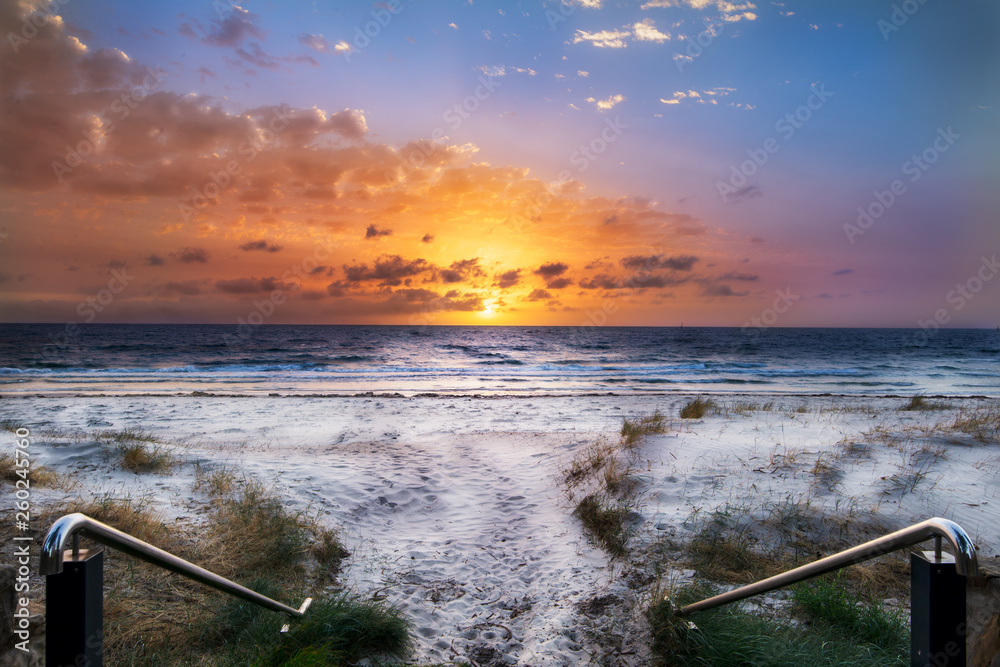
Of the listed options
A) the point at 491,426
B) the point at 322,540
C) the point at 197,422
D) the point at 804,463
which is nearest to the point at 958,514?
the point at 804,463

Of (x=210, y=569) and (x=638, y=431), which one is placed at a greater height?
(x=638, y=431)

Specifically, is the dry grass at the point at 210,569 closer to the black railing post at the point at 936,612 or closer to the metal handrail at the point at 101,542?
the metal handrail at the point at 101,542

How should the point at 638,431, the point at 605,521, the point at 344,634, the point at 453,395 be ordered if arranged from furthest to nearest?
the point at 453,395, the point at 638,431, the point at 605,521, the point at 344,634

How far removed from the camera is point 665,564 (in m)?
5.35

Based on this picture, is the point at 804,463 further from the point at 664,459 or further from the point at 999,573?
the point at 999,573

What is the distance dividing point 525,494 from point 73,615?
22.0 feet

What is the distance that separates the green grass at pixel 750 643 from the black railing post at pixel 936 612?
5.74ft

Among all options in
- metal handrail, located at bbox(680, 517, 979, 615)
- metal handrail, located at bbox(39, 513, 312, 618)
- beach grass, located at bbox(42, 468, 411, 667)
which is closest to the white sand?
beach grass, located at bbox(42, 468, 411, 667)

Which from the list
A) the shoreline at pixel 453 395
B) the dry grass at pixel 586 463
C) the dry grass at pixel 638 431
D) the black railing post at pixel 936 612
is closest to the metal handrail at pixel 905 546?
the black railing post at pixel 936 612

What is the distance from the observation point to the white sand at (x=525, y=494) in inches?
186

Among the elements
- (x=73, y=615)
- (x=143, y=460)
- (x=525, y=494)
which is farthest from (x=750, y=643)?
(x=143, y=460)

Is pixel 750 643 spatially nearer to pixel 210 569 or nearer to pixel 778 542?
pixel 778 542

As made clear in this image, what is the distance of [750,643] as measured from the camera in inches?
144

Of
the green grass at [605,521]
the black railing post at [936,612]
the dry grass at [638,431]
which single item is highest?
the black railing post at [936,612]
